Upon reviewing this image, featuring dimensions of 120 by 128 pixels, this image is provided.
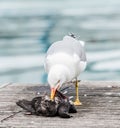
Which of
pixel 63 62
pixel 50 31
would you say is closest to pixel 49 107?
pixel 63 62

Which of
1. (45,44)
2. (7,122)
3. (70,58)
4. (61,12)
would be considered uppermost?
(61,12)

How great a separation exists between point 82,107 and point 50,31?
3.06 metres

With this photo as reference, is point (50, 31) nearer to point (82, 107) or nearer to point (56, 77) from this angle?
point (82, 107)

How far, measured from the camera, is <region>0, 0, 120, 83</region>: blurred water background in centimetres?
576

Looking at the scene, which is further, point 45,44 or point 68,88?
point 45,44

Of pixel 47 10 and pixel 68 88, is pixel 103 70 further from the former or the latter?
pixel 68 88

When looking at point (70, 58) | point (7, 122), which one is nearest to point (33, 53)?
point (70, 58)

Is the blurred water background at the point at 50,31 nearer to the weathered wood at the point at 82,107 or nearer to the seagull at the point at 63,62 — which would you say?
the weathered wood at the point at 82,107

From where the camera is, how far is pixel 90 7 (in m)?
6.23

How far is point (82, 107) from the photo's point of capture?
301 cm

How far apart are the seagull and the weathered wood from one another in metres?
0.17

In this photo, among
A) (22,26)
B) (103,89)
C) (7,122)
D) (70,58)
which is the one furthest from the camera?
(22,26)

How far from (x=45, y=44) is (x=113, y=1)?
1054mm

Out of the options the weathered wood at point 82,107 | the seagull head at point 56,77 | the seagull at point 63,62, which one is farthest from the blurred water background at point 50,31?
the seagull head at point 56,77
